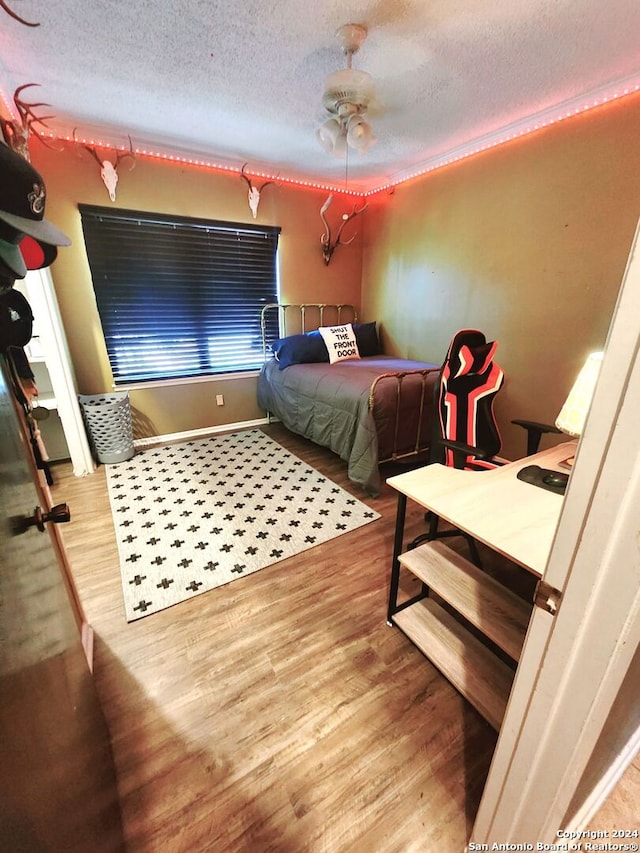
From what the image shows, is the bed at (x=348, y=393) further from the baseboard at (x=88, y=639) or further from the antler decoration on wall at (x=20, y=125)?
the antler decoration on wall at (x=20, y=125)

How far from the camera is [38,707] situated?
1.80ft

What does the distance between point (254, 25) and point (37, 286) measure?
2.01 meters

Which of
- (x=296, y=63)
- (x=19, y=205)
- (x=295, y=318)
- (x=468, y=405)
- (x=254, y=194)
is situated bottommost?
(x=468, y=405)

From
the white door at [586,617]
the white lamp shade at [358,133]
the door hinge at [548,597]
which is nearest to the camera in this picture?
the white door at [586,617]

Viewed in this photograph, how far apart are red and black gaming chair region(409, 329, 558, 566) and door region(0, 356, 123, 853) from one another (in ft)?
4.50

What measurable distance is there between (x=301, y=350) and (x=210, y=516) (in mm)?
1869

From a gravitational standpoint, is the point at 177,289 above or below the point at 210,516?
above

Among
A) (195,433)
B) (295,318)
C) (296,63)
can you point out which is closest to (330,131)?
(296,63)

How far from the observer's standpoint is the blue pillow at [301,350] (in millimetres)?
3426

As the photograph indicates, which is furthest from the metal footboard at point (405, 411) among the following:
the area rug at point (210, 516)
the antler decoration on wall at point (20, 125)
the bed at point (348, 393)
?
the antler decoration on wall at point (20, 125)

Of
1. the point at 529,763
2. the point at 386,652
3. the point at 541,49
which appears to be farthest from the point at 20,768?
the point at 541,49

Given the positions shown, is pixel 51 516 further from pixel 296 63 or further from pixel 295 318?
pixel 295 318

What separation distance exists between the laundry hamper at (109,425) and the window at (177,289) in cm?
36

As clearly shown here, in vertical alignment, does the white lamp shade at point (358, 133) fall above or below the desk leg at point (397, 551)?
above
